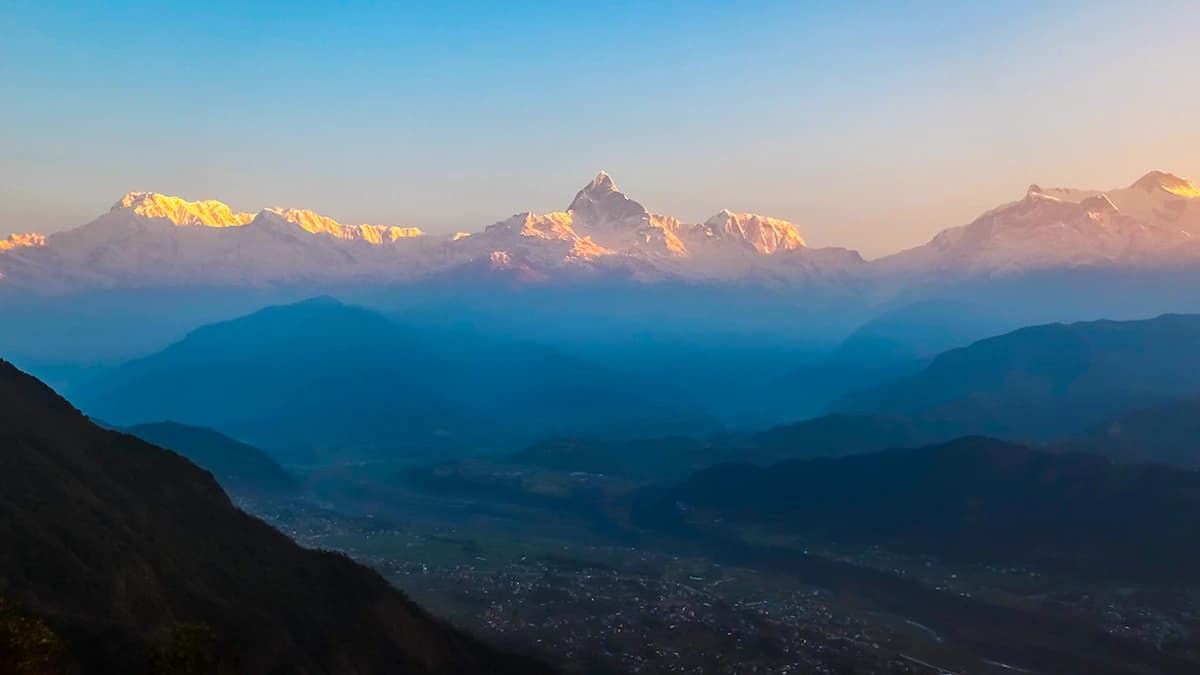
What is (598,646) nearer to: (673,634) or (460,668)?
(673,634)

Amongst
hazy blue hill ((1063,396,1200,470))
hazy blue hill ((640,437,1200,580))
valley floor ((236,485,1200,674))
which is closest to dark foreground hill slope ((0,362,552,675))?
valley floor ((236,485,1200,674))

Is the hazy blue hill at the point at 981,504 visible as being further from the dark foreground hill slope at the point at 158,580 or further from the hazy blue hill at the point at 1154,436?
the dark foreground hill slope at the point at 158,580

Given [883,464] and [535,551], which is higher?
[883,464]

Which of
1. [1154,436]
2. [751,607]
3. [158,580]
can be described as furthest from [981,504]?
[158,580]

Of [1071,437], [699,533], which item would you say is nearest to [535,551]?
[699,533]

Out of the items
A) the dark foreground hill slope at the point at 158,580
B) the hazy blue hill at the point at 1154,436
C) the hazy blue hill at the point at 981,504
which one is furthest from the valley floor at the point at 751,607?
the hazy blue hill at the point at 1154,436

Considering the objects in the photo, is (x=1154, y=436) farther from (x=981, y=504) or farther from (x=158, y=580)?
(x=158, y=580)
